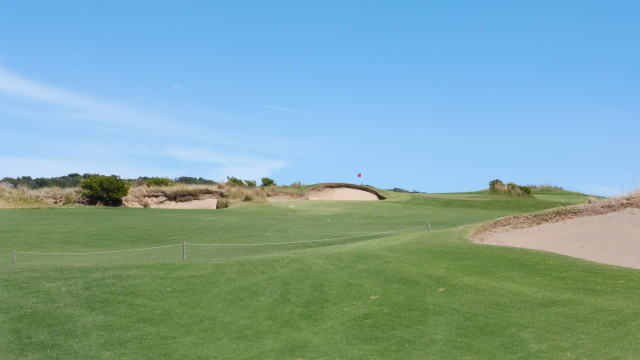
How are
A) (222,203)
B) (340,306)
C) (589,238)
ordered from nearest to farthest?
(340,306), (589,238), (222,203)

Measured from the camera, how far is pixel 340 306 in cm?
1337

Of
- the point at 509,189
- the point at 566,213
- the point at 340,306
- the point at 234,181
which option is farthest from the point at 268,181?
the point at 340,306

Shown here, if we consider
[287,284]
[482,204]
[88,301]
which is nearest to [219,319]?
[287,284]

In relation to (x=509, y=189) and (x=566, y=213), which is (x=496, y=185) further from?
(x=566, y=213)

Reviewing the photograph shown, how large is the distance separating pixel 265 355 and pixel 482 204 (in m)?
30.1

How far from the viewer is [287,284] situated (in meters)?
14.9

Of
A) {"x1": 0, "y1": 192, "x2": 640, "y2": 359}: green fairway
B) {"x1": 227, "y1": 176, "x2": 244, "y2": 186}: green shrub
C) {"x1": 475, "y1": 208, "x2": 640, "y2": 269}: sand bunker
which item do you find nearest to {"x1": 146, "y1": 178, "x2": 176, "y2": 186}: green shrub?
{"x1": 227, "y1": 176, "x2": 244, "y2": 186}: green shrub

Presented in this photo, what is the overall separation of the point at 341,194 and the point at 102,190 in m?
15.0

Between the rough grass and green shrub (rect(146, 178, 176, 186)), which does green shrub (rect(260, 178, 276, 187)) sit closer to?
green shrub (rect(146, 178, 176, 186))

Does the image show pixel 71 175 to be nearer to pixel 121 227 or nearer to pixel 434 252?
pixel 121 227

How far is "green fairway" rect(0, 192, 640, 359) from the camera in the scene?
36.7 feet

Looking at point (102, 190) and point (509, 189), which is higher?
point (509, 189)

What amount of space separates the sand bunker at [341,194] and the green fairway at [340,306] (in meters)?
→ 25.3

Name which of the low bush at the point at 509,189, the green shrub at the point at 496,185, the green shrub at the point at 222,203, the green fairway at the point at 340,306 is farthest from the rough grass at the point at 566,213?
the green shrub at the point at 496,185
